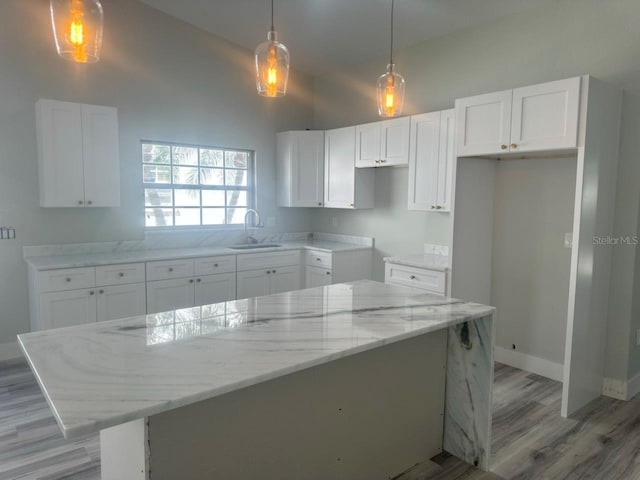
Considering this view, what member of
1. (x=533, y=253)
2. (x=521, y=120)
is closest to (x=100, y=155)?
(x=521, y=120)

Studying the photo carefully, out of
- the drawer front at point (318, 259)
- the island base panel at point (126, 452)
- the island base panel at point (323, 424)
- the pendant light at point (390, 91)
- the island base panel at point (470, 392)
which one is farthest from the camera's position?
the drawer front at point (318, 259)

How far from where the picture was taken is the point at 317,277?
5.12m

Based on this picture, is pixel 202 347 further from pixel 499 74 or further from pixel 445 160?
pixel 499 74

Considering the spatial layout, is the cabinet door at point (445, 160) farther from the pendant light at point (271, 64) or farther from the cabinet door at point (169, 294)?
the cabinet door at point (169, 294)

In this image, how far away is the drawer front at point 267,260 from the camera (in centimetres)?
475

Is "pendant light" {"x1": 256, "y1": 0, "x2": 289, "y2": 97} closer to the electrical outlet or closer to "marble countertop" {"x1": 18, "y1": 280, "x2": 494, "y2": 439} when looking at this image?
"marble countertop" {"x1": 18, "y1": 280, "x2": 494, "y2": 439}

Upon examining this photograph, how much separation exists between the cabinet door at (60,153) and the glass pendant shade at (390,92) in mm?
2798

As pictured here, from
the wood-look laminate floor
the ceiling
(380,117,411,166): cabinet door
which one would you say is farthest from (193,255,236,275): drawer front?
the ceiling

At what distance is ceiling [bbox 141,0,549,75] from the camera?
3852 mm

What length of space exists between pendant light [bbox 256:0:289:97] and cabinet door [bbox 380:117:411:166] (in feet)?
7.72

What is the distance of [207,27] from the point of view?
Answer: 4.83m

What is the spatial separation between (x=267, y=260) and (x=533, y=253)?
2.66 m

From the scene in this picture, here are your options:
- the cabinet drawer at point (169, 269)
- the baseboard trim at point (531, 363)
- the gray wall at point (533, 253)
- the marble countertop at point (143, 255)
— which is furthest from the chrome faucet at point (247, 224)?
the baseboard trim at point (531, 363)

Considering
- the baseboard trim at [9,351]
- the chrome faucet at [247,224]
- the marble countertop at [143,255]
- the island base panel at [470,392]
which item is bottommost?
the baseboard trim at [9,351]
